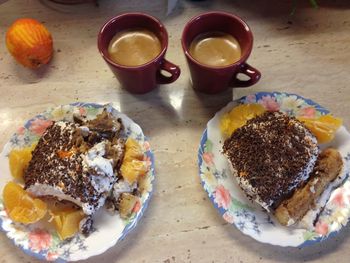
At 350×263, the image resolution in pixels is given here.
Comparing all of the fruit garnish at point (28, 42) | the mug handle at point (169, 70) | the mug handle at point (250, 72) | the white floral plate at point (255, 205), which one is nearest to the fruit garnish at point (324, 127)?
the white floral plate at point (255, 205)

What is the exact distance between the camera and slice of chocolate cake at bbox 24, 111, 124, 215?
729mm

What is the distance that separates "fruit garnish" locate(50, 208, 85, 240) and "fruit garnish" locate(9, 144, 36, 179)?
0.11m

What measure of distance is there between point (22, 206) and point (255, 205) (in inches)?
18.3

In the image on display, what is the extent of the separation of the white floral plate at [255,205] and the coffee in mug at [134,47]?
8.1 inches

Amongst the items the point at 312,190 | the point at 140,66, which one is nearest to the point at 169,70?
the point at 140,66

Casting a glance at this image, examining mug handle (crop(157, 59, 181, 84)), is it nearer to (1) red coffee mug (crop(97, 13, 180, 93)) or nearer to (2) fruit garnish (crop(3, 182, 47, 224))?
(1) red coffee mug (crop(97, 13, 180, 93))

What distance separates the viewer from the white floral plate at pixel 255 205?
0.74 metres

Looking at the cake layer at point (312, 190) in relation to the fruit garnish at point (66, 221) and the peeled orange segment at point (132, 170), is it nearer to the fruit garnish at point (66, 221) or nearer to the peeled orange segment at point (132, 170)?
the peeled orange segment at point (132, 170)

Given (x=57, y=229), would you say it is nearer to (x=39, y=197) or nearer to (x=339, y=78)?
(x=39, y=197)

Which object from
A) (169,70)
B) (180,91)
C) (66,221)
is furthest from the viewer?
(180,91)

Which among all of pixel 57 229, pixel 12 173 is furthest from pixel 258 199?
pixel 12 173

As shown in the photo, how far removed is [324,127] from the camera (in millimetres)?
815

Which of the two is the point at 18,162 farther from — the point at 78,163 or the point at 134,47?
the point at 134,47

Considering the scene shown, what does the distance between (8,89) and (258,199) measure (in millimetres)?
654
